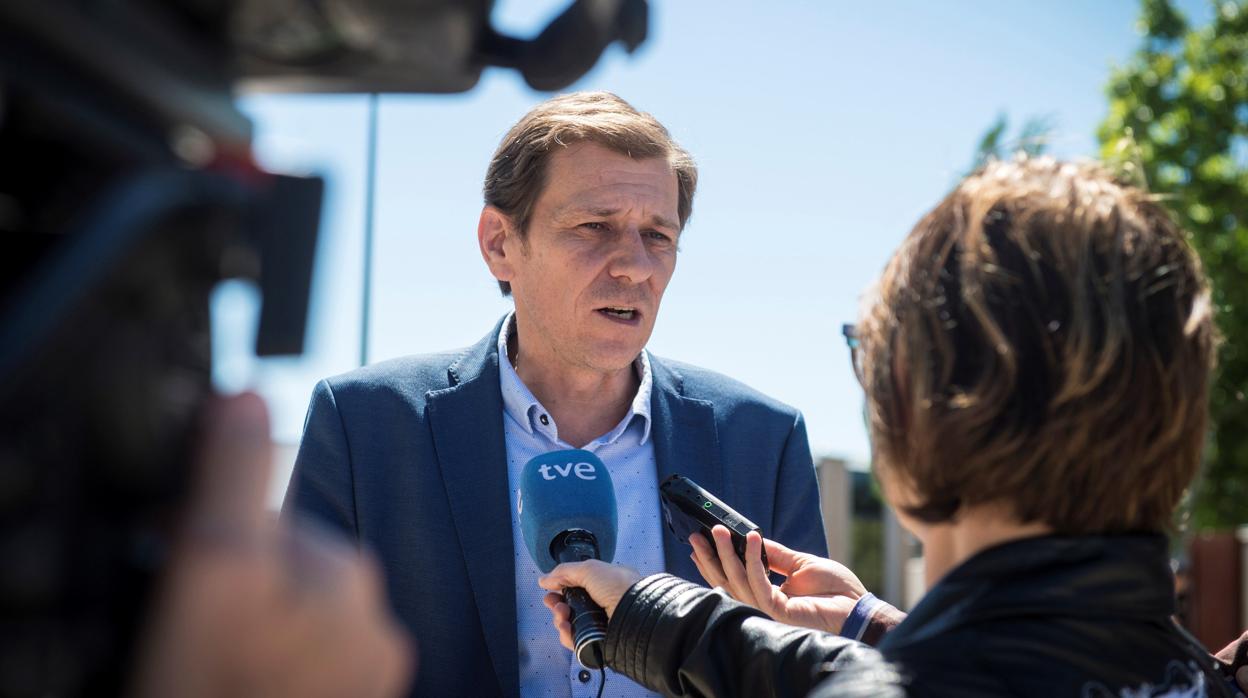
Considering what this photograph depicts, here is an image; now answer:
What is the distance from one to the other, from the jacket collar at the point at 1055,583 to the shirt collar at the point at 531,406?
6.33ft

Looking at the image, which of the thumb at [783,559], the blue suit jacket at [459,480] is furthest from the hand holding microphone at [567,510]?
the blue suit jacket at [459,480]

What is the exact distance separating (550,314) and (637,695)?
1131 millimetres

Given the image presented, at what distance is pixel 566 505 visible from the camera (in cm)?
256

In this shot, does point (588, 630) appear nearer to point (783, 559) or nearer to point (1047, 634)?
point (783, 559)

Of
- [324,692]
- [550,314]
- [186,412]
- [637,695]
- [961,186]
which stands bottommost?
[637,695]

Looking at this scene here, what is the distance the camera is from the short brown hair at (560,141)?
11.4ft

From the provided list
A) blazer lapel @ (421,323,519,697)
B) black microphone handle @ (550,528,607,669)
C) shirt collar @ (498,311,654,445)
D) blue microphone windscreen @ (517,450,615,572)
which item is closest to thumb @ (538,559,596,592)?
black microphone handle @ (550,528,607,669)

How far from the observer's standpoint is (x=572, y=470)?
104 inches

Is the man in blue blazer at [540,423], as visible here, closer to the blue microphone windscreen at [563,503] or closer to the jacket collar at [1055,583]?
the blue microphone windscreen at [563,503]

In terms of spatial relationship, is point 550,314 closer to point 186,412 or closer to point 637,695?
point 637,695

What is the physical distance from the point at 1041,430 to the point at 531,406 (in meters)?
2.05

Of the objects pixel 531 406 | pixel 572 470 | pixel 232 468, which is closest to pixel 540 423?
pixel 531 406

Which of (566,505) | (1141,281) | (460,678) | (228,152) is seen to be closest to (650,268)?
(566,505)

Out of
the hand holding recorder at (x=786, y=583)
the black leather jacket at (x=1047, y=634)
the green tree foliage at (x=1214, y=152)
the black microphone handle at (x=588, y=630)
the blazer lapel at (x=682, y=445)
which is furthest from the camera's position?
the green tree foliage at (x=1214, y=152)
